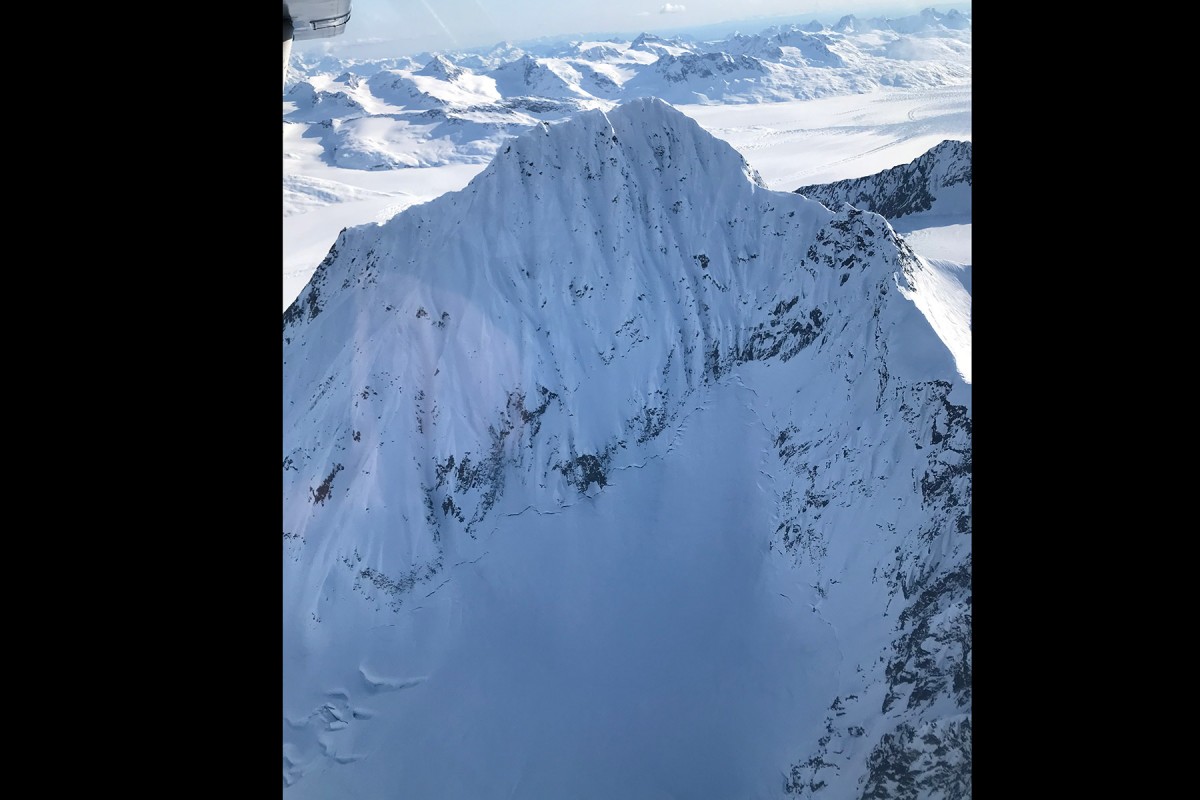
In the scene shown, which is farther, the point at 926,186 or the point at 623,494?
the point at 926,186

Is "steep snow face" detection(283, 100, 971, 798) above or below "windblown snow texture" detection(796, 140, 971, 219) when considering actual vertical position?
below

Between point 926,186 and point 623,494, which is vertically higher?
point 926,186

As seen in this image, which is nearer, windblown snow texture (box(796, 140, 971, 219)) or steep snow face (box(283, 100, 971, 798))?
steep snow face (box(283, 100, 971, 798))
